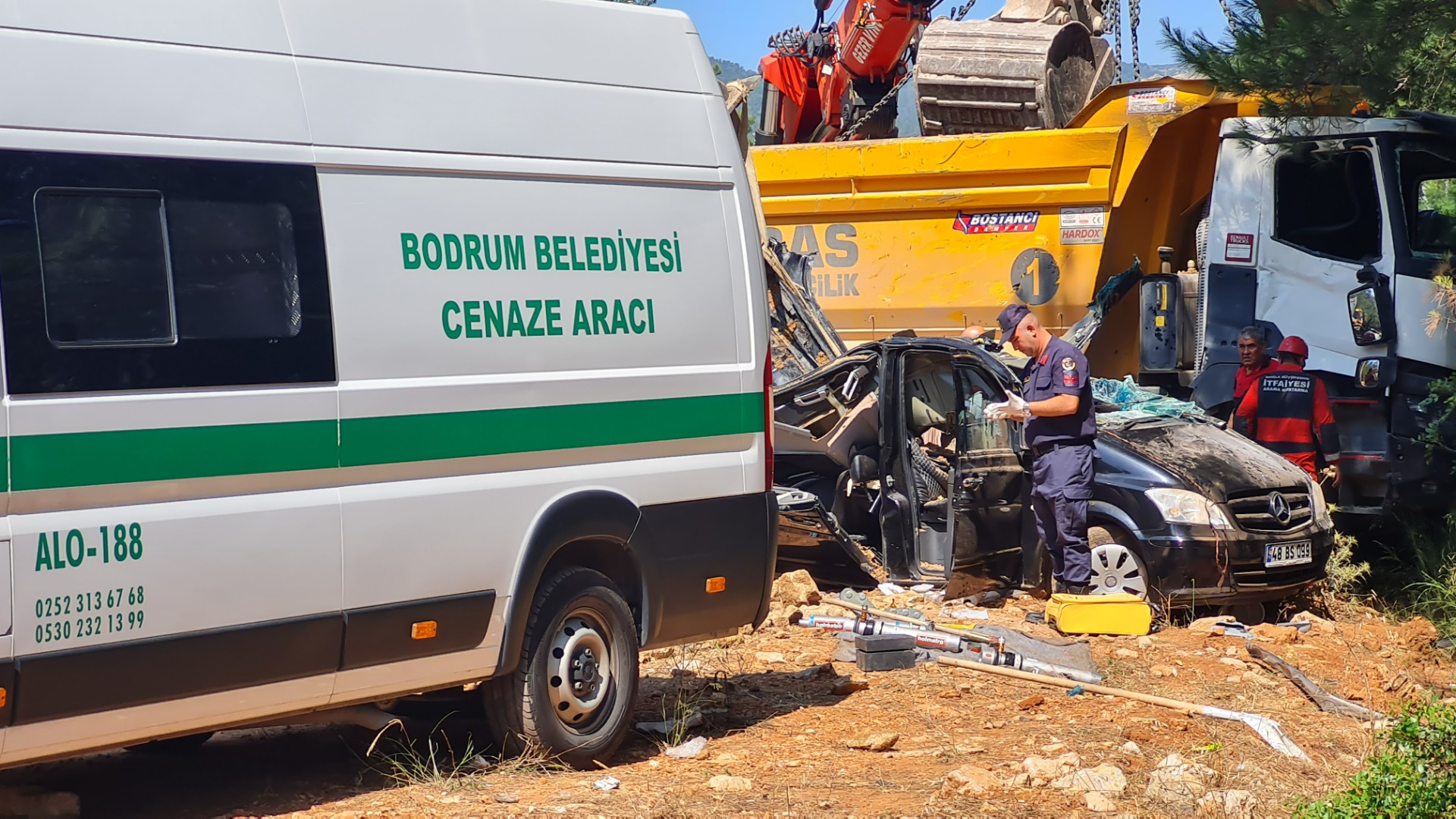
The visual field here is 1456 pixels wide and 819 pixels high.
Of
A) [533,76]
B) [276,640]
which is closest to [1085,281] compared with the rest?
[533,76]

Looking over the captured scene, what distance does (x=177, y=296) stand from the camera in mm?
4754

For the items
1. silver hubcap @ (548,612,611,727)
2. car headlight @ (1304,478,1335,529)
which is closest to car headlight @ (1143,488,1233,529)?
car headlight @ (1304,478,1335,529)

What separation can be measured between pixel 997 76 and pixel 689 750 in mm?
8533

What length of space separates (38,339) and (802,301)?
7.71 metres

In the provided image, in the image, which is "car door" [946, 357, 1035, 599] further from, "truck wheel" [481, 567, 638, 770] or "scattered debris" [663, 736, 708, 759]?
"truck wheel" [481, 567, 638, 770]

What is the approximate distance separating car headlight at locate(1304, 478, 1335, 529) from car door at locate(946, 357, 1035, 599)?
5.42 ft

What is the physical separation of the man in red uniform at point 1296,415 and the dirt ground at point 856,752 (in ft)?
5.87

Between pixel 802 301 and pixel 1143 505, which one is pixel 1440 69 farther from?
pixel 802 301

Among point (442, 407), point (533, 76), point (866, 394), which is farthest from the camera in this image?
point (866, 394)

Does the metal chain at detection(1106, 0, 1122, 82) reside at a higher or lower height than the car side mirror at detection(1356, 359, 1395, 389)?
higher

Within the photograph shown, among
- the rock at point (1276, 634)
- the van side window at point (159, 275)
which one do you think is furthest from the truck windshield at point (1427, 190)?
the van side window at point (159, 275)

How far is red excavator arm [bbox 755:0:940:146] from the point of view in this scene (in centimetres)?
1500

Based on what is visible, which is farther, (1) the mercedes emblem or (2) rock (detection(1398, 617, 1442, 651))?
(1) the mercedes emblem

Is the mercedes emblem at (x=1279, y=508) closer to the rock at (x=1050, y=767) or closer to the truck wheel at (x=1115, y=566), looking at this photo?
the truck wheel at (x=1115, y=566)
